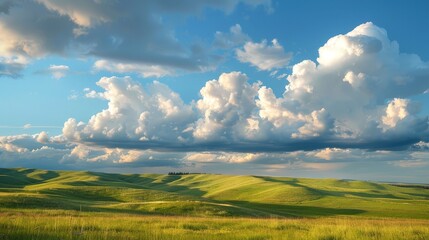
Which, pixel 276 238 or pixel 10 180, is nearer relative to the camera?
pixel 276 238

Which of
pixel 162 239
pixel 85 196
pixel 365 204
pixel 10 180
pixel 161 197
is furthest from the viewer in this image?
pixel 10 180

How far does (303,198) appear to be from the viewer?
126562mm

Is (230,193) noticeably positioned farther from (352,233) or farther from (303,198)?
(352,233)

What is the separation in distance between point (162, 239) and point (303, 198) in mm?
115627

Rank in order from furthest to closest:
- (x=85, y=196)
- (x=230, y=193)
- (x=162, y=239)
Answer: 1. (x=230, y=193)
2. (x=85, y=196)
3. (x=162, y=239)

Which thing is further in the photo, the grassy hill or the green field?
the grassy hill

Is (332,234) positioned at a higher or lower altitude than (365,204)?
higher

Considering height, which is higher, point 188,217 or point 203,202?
point 188,217

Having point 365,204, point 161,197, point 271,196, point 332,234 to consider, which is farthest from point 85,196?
point 332,234

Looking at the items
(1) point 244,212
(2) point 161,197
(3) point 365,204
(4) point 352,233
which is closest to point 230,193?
(3) point 365,204

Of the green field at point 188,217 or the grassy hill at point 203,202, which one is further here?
the grassy hill at point 203,202

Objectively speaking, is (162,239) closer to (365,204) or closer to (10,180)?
(365,204)

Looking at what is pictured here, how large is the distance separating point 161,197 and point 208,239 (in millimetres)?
72787

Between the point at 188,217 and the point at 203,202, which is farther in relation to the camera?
the point at 203,202
